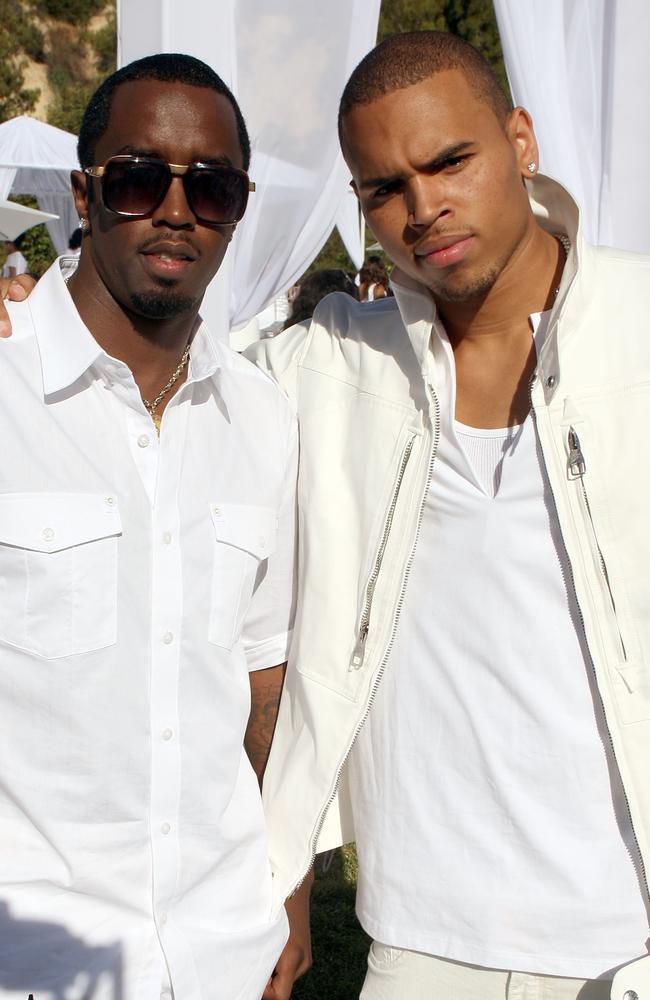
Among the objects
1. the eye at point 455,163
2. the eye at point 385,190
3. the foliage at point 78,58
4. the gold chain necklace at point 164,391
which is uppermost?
the foliage at point 78,58

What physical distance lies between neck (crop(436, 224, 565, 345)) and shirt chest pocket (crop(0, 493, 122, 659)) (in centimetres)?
93

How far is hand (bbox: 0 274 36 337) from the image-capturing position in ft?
6.10

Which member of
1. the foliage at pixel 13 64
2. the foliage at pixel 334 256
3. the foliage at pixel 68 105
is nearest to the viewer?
the foliage at pixel 334 256

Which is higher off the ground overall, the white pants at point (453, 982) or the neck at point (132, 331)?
the neck at point (132, 331)

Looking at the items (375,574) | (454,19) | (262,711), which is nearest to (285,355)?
(375,574)

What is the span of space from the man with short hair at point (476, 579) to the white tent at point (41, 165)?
13590mm

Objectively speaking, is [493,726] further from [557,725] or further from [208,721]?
[208,721]

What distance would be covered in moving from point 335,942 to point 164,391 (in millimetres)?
2753

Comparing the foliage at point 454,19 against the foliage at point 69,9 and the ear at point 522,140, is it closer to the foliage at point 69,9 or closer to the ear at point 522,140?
the ear at point 522,140

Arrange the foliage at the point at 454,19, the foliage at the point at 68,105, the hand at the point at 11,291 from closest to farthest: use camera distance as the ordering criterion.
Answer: the hand at the point at 11,291 < the foliage at the point at 454,19 < the foliage at the point at 68,105

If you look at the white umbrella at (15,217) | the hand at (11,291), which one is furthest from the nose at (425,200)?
the white umbrella at (15,217)

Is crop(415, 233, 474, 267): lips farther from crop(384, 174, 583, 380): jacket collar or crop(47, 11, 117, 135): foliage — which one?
crop(47, 11, 117, 135): foliage

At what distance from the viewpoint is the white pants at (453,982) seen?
2143 millimetres

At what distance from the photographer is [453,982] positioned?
2.21 meters
